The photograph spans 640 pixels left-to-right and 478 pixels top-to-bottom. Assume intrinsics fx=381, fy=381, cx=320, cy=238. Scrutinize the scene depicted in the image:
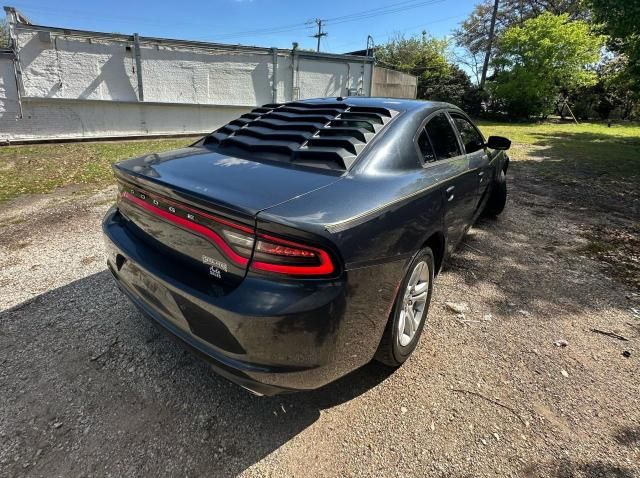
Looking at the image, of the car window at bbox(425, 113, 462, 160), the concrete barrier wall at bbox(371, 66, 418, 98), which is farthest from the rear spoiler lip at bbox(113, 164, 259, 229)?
the concrete barrier wall at bbox(371, 66, 418, 98)

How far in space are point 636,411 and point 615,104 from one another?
32247mm

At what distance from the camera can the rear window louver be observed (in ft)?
7.37

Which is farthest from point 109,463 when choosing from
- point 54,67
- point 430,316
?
point 54,67

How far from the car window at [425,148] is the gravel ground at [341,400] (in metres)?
1.23

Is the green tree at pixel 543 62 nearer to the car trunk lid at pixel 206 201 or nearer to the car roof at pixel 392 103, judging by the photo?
the car roof at pixel 392 103

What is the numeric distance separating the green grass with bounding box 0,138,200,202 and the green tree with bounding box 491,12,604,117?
21.0 metres

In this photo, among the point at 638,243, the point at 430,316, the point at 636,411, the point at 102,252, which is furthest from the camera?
the point at 638,243

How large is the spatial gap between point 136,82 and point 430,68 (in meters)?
26.3

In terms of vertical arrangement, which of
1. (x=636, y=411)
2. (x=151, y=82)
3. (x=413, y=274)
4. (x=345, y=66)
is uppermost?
(x=345, y=66)

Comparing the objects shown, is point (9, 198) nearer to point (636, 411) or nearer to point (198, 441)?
point (198, 441)

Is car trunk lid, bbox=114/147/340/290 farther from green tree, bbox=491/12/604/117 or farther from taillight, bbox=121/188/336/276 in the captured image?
green tree, bbox=491/12/604/117

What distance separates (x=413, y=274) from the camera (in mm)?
2297

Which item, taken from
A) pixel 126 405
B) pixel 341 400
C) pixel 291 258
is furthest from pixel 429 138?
pixel 126 405

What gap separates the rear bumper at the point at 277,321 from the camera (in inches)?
62.5
